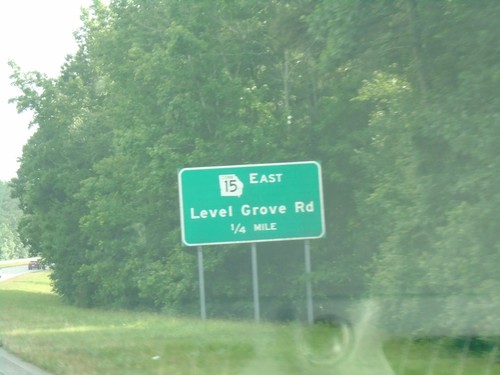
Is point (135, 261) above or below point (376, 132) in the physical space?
below

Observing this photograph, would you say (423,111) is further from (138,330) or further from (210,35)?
(210,35)

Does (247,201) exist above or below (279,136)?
below

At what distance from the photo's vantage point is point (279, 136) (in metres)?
28.8

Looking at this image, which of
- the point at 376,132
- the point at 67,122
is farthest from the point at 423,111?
the point at 67,122

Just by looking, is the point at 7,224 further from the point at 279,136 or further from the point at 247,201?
the point at 247,201

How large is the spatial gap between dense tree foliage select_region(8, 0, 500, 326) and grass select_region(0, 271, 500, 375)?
2.47m

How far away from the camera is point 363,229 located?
1054 inches

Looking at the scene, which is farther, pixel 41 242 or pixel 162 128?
pixel 41 242

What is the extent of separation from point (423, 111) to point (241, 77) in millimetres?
13323

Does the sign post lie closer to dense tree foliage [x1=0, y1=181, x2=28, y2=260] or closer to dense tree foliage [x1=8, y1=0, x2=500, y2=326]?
dense tree foliage [x1=8, y1=0, x2=500, y2=326]

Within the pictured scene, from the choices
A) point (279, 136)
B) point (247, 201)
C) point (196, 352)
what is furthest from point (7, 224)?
point (196, 352)

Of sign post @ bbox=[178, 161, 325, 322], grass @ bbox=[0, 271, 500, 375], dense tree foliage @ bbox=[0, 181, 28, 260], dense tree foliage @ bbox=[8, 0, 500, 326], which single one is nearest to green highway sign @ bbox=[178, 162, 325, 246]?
sign post @ bbox=[178, 161, 325, 322]

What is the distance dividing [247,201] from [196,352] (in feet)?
24.3

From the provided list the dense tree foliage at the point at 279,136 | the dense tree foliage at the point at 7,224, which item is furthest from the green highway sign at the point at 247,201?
the dense tree foliage at the point at 7,224
